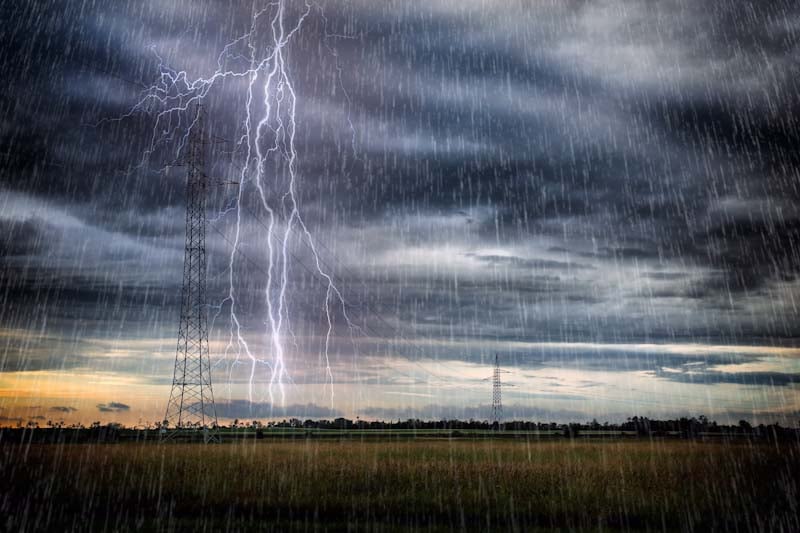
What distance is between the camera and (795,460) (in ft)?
110

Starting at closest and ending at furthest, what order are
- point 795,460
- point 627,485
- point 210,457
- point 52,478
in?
point 627,485 → point 52,478 → point 210,457 → point 795,460

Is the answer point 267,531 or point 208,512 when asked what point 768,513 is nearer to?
point 267,531

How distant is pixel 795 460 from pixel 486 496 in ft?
74.2

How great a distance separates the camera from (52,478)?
24.2 metres

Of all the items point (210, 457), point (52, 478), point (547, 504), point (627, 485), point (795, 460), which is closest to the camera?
point (547, 504)

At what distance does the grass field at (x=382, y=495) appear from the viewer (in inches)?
704

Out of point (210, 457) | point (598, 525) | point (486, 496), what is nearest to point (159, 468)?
point (210, 457)

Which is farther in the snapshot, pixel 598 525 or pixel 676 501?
pixel 676 501

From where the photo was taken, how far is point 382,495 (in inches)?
825

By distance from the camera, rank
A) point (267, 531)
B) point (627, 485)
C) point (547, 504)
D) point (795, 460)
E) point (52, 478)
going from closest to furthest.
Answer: point (267, 531), point (547, 504), point (627, 485), point (52, 478), point (795, 460)

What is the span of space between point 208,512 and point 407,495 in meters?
6.32

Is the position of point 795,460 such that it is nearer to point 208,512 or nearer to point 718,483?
point 718,483

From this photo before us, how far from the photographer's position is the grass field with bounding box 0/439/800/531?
704 inches

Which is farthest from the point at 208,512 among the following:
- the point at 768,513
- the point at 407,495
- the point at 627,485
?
the point at 768,513
